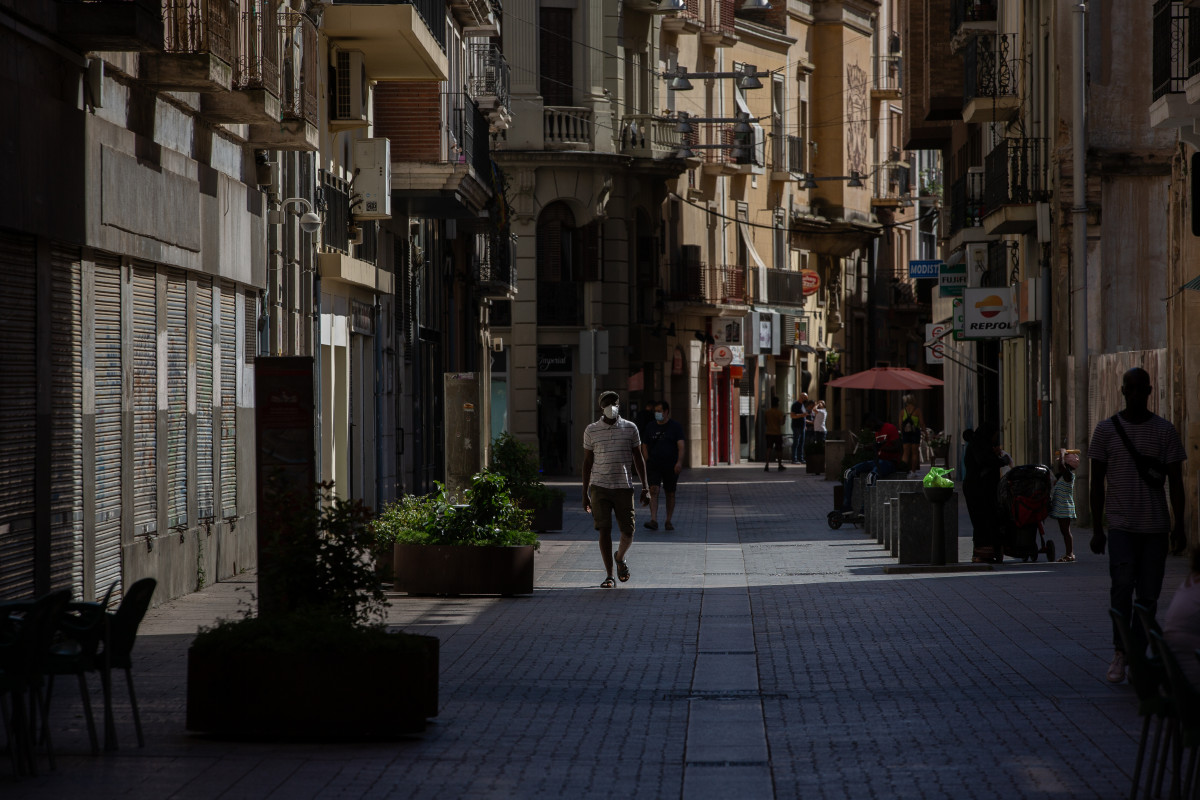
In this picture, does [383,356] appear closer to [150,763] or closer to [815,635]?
[815,635]

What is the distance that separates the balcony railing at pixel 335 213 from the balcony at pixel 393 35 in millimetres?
1855

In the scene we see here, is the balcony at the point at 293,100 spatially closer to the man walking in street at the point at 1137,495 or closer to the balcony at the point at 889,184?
the man walking in street at the point at 1137,495

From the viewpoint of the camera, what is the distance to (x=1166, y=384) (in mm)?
A: 24016

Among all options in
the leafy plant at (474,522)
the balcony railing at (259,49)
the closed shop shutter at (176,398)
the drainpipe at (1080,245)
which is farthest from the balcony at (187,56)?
the drainpipe at (1080,245)

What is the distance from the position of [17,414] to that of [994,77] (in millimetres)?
26071

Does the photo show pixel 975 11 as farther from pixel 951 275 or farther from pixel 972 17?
pixel 951 275

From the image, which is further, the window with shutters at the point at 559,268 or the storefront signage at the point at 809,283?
the storefront signage at the point at 809,283

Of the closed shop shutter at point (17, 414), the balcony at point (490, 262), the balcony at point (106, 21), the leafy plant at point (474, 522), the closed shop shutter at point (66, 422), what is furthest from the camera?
the balcony at point (490, 262)

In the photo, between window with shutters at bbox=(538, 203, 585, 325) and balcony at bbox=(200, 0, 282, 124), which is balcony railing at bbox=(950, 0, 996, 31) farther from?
balcony at bbox=(200, 0, 282, 124)

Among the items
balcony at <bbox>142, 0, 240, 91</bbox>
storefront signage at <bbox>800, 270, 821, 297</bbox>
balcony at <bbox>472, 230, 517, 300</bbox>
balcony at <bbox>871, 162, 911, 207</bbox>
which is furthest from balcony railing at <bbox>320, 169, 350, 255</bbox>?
balcony at <bbox>871, 162, 911, 207</bbox>

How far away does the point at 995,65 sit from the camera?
37.0 m

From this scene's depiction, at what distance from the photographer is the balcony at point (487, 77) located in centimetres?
3788

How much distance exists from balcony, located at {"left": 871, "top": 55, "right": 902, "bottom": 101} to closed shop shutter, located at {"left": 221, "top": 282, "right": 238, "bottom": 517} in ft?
190

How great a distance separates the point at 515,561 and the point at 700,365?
141 feet
